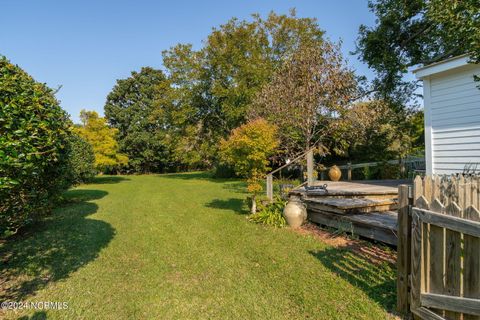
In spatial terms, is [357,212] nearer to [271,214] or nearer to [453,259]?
[271,214]

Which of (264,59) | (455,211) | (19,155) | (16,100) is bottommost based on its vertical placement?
(455,211)

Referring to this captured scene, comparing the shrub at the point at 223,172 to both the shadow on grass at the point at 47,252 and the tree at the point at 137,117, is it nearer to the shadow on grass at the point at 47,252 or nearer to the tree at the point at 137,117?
the tree at the point at 137,117

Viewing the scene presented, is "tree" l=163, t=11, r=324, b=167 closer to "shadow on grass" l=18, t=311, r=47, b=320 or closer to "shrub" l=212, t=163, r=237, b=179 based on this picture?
"shrub" l=212, t=163, r=237, b=179

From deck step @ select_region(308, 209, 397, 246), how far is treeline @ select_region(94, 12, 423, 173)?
17.7 feet

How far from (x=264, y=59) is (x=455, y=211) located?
788 inches

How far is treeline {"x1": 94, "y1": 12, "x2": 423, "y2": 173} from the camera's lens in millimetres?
11047

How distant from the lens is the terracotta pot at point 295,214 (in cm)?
646

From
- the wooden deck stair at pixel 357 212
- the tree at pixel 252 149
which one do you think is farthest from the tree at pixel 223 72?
the wooden deck stair at pixel 357 212

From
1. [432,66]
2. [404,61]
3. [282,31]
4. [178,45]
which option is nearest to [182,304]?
[432,66]

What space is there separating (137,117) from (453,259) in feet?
112

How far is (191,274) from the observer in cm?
417

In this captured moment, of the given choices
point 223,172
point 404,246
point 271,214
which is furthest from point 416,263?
point 223,172

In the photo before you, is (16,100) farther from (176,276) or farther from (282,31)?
(282,31)

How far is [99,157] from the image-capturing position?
20984mm
